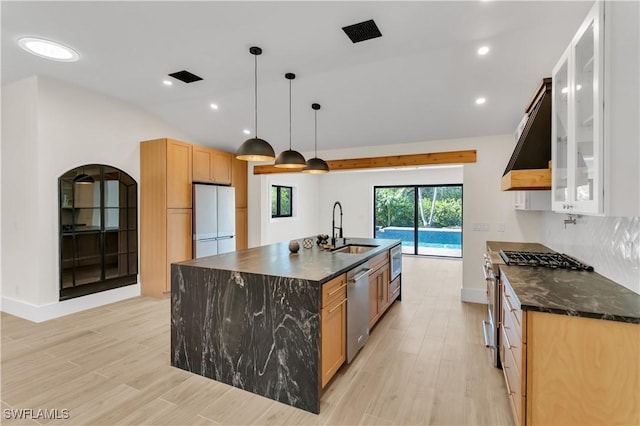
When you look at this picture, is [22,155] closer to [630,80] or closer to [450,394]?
[450,394]

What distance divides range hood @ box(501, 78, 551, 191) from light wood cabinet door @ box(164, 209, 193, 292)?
444cm

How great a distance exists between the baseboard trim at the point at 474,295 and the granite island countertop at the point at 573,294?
7.80 feet

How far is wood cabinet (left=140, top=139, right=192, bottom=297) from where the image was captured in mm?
4734

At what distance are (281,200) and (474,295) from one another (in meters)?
5.18

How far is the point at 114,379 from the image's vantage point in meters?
2.54

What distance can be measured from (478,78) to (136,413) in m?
4.37

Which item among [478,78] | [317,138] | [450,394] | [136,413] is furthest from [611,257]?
[317,138]

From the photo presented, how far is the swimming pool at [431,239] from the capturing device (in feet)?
27.9

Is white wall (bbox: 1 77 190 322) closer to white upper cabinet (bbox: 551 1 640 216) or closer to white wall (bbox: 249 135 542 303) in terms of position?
white wall (bbox: 249 135 542 303)

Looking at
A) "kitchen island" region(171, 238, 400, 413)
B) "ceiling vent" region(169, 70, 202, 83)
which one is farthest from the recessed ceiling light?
"kitchen island" region(171, 238, 400, 413)

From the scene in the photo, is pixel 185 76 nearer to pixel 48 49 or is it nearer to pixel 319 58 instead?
pixel 48 49

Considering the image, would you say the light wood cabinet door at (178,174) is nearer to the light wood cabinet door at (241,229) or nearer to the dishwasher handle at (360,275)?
the light wood cabinet door at (241,229)

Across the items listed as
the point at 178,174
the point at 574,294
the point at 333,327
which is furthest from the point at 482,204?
the point at 178,174

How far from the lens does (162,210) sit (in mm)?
4730
